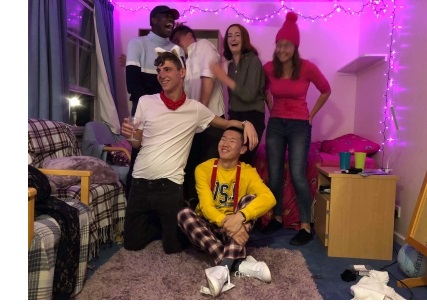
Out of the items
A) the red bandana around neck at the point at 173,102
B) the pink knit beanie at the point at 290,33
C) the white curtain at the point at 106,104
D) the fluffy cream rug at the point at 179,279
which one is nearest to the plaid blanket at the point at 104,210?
the fluffy cream rug at the point at 179,279

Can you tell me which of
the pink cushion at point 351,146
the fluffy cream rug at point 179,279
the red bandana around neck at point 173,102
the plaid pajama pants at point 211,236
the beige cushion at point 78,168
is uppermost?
the red bandana around neck at point 173,102

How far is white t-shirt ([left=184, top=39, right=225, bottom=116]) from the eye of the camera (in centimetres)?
240

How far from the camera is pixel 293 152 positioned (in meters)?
2.65

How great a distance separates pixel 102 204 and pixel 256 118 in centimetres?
111

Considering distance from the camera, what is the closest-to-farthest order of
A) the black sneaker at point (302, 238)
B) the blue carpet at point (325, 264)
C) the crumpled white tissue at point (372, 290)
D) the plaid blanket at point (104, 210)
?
the crumpled white tissue at point (372, 290) < the blue carpet at point (325, 264) < the plaid blanket at point (104, 210) < the black sneaker at point (302, 238)

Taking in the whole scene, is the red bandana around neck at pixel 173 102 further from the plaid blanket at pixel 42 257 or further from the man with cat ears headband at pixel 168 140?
the plaid blanket at pixel 42 257

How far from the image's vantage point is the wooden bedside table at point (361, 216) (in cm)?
230

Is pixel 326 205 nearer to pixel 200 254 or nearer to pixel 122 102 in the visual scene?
pixel 200 254

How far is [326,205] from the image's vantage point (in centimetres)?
241

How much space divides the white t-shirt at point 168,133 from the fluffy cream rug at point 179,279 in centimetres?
47

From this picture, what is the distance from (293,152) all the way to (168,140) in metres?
0.90

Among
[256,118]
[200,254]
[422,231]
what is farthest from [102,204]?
[422,231]

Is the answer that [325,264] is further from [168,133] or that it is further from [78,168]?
[78,168]

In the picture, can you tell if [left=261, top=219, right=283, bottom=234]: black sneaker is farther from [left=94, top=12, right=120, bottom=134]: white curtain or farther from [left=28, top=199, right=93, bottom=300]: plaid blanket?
[left=94, top=12, right=120, bottom=134]: white curtain
